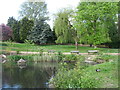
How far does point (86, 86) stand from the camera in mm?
2174

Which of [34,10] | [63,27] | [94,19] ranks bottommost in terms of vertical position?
[63,27]

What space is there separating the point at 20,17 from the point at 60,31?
3770 millimetres

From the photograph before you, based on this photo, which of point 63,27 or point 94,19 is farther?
point 63,27

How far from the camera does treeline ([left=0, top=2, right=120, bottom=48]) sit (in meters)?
6.68

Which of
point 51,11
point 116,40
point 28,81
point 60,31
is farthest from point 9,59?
point 116,40

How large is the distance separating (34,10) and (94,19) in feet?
13.6

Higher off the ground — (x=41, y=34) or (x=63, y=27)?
(x=63, y=27)

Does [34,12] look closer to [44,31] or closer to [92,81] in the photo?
[44,31]

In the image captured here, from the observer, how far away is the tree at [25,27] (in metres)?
9.31

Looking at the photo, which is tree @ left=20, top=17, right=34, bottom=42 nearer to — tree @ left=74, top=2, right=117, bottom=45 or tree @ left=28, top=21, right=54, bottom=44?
tree @ left=28, top=21, right=54, bottom=44

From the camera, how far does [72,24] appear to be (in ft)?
26.3

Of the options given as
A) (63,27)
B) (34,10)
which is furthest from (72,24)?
(34,10)

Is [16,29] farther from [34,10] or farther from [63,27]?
[63,27]

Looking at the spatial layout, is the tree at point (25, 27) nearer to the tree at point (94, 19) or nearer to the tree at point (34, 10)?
the tree at point (34, 10)
